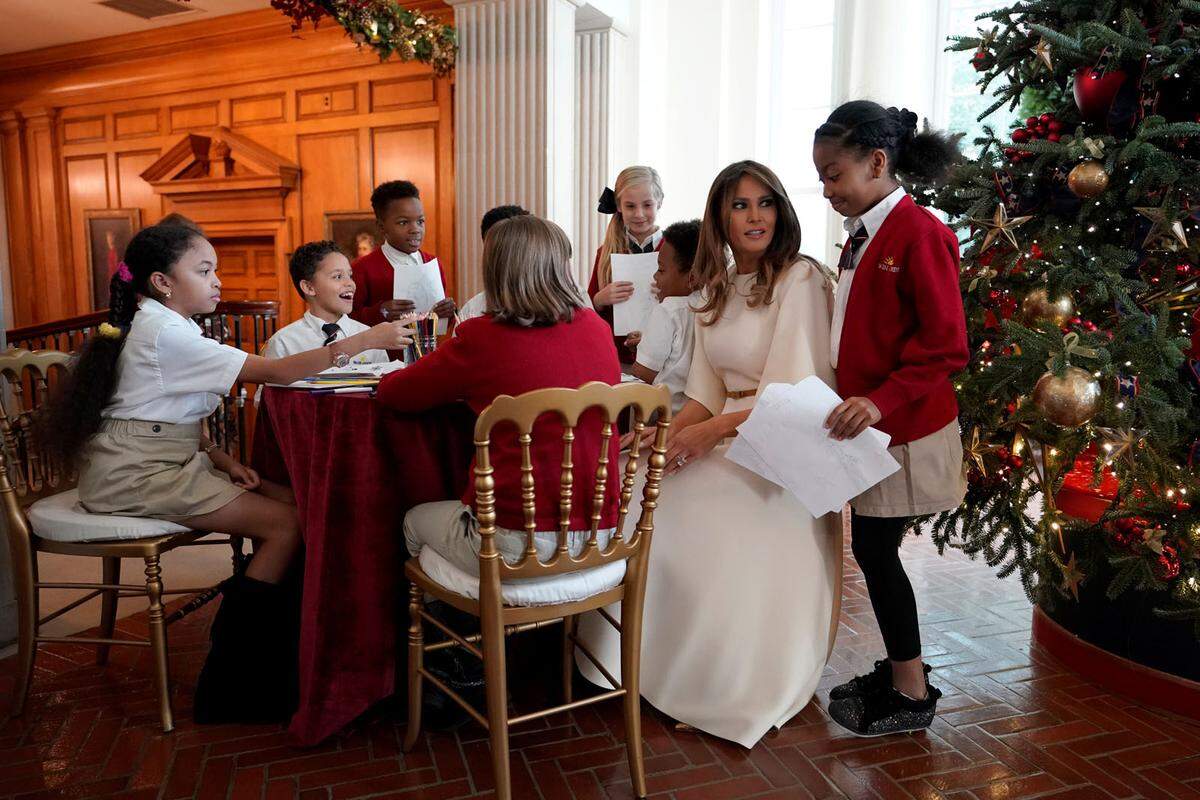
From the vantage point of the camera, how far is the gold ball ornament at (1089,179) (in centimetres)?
244

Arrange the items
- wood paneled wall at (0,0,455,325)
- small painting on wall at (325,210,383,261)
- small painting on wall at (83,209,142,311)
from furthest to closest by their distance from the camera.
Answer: small painting on wall at (83,209,142,311)
small painting on wall at (325,210,383,261)
wood paneled wall at (0,0,455,325)

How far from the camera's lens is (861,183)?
7.44 ft

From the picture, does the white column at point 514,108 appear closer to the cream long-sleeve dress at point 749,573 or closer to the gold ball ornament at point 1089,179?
the cream long-sleeve dress at point 749,573

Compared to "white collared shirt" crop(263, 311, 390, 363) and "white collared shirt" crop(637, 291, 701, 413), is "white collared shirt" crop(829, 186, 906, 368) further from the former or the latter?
"white collared shirt" crop(263, 311, 390, 363)

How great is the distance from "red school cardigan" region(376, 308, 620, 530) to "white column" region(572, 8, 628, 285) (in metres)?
4.41

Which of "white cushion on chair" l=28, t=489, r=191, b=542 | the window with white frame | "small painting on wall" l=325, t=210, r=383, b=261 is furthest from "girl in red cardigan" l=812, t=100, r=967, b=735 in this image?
"small painting on wall" l=325, t=210, r=383, b=261

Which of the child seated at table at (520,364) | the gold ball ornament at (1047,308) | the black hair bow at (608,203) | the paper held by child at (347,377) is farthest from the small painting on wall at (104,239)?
the gold ball ornament at (1047,308)

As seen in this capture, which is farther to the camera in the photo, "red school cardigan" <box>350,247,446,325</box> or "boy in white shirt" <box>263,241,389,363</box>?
"red school cardigan" <box>350,247,446,325</box>

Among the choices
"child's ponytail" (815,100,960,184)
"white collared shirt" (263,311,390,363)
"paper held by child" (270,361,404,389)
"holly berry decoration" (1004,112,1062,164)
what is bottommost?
"paper held by child" (270,361,404,389)

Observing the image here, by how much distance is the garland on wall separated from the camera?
538cm

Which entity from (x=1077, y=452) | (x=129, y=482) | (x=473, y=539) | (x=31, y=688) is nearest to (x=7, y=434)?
(x=129, y=482)

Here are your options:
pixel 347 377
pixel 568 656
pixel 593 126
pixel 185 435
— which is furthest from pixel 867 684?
pixel 593 126

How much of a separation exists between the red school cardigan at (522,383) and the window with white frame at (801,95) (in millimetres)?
5125

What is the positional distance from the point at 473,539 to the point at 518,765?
0.71 meters
